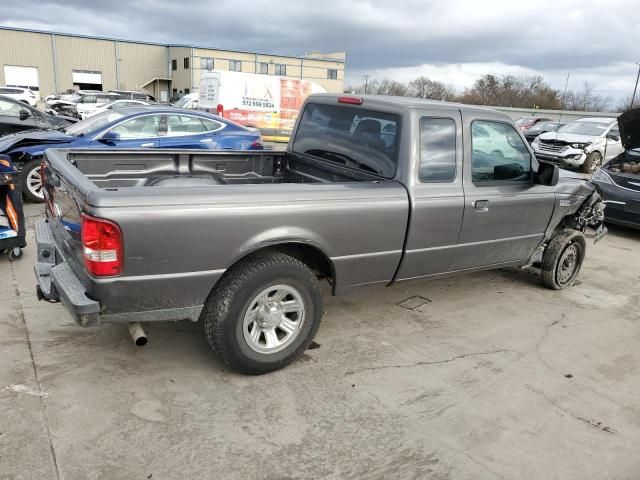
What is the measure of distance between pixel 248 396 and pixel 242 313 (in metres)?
0.54

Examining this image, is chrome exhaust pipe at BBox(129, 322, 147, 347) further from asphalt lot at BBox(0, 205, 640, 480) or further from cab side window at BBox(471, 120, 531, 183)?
cab side window at BBox(471, 120, 531, 183)

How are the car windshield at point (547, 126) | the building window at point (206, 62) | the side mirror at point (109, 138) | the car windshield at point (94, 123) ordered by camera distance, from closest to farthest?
the side mirror at point (109, 138)
the car windshield at point (94, 123)
the car windshield at point (547, 126)
the building window at point (206, 62)

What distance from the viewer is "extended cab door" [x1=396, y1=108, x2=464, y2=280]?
387cm

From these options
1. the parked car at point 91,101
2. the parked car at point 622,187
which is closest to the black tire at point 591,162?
the parked car at point 622,187

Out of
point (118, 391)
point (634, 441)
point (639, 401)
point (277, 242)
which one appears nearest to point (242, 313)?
point (277, 242)

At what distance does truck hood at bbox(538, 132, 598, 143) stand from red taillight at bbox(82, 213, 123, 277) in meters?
15.5

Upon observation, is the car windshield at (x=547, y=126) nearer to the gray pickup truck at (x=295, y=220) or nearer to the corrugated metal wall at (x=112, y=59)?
the gray pickup truck at (x=295, y=220)

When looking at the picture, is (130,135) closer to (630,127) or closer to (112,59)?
(630,127)

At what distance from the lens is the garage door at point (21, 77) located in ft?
164

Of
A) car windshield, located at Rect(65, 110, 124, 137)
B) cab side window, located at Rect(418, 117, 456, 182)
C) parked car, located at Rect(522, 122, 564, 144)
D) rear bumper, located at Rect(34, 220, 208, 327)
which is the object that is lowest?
rear bumper, located at Rect(34, 220, 208, 327)

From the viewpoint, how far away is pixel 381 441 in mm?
2936

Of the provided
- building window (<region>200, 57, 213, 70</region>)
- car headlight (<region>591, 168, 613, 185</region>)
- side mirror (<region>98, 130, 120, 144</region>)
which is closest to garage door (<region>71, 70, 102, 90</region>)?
building window (<region>200, 57, 213, 70</region>)

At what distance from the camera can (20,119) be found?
11484 millimetres

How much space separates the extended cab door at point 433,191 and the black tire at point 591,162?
510 inches
